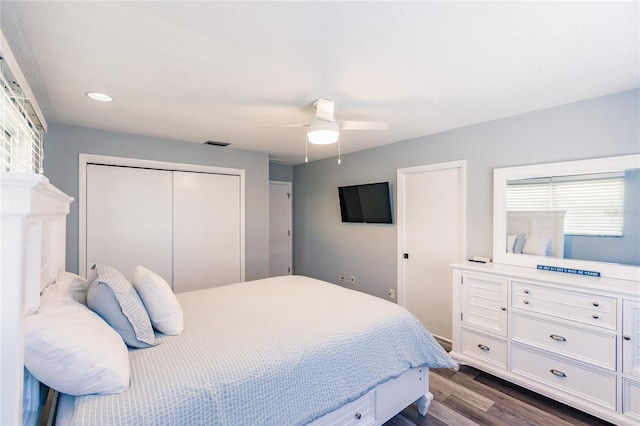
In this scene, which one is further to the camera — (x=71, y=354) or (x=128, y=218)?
(x=128, y=218)

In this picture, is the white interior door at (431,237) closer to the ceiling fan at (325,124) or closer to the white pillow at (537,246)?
the white pillow at (537,246)

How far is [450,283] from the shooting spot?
338cm

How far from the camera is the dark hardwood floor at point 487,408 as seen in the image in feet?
6.92

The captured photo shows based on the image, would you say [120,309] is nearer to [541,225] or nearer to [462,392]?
[462,392]

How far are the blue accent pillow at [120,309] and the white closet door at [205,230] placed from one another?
7.77 feet

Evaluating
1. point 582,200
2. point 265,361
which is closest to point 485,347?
point 582,200

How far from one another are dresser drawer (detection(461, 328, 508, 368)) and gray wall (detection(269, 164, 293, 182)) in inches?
151

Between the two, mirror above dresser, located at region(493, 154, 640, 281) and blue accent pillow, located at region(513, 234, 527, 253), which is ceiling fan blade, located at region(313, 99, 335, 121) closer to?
mirror above dresser, located at region(493, 154, 640, 281)

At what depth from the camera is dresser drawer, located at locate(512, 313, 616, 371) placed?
6.75 ft

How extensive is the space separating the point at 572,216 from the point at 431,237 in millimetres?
1344

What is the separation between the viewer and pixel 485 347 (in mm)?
2691

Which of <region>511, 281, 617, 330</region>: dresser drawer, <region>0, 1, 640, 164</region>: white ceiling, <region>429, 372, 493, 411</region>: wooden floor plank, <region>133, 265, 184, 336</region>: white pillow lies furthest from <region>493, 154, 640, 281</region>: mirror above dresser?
<region>133, 265, 184, 336</region>: white pillow

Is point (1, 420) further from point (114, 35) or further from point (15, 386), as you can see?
point (114, 35)

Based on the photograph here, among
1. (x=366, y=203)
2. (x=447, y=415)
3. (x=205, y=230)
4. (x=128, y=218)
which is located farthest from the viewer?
(x=366, y=203)
